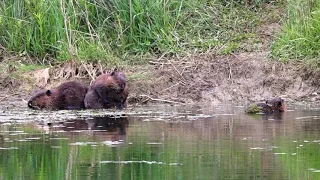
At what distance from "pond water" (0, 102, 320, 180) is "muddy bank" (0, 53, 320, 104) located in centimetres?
113

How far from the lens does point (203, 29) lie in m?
15.8

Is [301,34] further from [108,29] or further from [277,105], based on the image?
[108,29]

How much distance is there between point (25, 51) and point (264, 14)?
389cm

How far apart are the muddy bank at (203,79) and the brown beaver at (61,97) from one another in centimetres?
76

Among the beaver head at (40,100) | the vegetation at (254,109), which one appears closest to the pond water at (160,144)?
the vegetation at (254,109)

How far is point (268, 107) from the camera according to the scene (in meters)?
12.2

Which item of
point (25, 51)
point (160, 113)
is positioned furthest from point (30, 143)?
point (25, 51)

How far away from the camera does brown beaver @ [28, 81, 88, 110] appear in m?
13.1

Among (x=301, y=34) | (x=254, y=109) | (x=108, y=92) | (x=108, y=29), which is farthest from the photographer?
(x=108, y=29)

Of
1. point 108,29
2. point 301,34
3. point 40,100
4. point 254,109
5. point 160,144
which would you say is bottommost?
point 160,144

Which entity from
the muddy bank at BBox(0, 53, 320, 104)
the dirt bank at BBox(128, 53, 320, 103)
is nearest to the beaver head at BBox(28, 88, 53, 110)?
the muddy bank at BBox(0, 53, 320, 104)

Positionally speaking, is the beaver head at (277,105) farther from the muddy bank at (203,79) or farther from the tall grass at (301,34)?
the tall grass at (301,34)

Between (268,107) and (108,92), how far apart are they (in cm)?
210

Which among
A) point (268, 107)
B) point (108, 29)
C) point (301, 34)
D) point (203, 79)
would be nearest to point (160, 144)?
point (268, 107)
